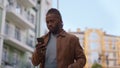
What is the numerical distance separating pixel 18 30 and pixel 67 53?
2482cm

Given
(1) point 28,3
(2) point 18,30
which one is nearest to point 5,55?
(2) point 18,30

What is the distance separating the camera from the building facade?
70062 millimetres

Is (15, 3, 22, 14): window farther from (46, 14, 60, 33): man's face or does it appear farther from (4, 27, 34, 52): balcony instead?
(46, 14, 60, 33): man's face

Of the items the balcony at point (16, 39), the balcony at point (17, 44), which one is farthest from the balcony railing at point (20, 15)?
the balcony at point (17, 44)

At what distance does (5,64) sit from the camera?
962 inches

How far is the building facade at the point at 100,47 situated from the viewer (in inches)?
2758

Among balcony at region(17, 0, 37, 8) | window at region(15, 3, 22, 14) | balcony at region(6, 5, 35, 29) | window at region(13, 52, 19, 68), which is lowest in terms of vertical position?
window at region(13, 52, 19, 68)

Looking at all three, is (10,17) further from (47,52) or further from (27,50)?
(47,52)

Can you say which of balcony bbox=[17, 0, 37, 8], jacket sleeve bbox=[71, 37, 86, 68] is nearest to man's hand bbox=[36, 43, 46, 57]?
jacket sleeve bbox=[71, 37, 86, 68]

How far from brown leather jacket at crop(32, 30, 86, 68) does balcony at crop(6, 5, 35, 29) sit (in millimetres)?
22256

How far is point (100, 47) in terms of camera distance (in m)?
72.5

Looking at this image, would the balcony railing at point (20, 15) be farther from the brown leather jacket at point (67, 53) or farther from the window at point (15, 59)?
the brown leather jacket at point (67, 53)

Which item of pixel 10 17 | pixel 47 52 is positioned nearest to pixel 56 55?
pixel 47 52

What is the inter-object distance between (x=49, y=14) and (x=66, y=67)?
0.53 metres
